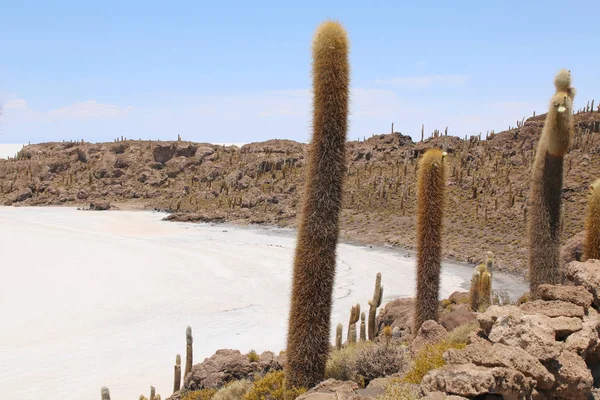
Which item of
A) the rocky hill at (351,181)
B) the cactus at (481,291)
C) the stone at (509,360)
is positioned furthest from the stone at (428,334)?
the rocky hill at (351,181)

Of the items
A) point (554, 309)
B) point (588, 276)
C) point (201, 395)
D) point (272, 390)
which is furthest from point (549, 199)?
point (201, 395)

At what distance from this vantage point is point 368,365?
7461 mm

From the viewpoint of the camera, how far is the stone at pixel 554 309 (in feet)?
20.3

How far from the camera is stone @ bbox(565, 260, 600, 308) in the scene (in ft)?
22.6

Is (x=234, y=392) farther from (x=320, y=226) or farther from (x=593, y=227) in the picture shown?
(x=593, y=227)

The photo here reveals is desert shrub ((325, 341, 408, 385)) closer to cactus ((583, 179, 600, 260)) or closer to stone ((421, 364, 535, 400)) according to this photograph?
stone ((421, 364, 535, 400))

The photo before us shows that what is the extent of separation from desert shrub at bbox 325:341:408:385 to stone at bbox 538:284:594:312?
7.12ft

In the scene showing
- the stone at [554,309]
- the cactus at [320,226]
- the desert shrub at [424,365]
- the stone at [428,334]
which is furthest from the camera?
the stone at [428,334]

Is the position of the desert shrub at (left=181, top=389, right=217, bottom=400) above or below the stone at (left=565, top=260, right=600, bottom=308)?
below

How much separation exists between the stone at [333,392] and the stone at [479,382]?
3.43ft

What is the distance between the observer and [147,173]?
67250 mm

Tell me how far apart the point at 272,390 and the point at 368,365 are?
140 centimetres

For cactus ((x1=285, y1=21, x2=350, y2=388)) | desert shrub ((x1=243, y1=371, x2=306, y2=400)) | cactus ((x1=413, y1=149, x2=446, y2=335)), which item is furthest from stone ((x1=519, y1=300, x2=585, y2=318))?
desert shrub ((x1=243, y1=371, x2=306, y2=400))

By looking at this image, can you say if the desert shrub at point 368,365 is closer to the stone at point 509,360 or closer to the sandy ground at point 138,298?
the stone at point 509,360
